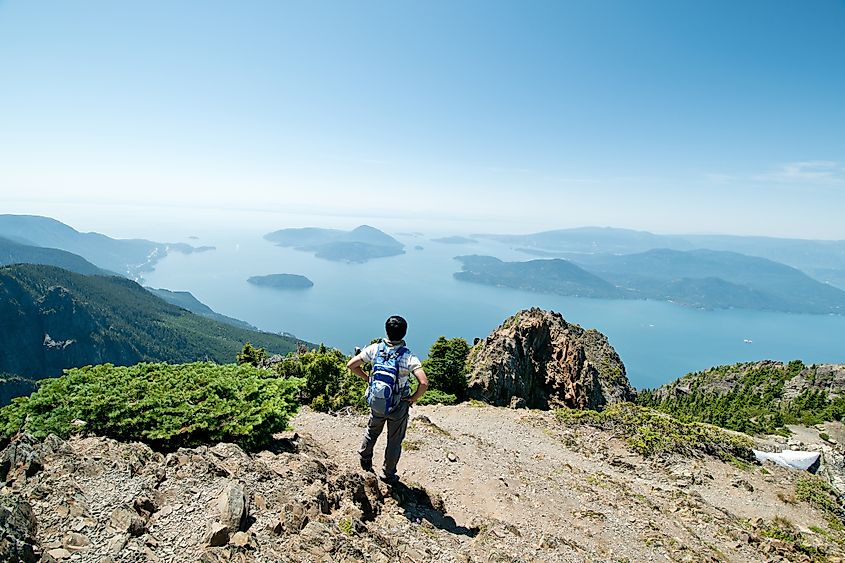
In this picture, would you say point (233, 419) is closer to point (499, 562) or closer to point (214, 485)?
point (214, 485)

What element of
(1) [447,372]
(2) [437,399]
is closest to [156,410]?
(2) [437,399]

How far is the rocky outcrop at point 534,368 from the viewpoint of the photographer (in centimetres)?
2342

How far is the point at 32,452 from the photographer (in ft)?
20.2

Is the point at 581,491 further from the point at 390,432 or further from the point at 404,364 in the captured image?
the point at 404,364

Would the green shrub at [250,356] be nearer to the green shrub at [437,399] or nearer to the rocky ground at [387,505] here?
the green shrub at [437,399]

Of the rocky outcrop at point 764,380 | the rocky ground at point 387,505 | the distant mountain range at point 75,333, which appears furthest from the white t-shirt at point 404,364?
the distant mountain range at point 75,333

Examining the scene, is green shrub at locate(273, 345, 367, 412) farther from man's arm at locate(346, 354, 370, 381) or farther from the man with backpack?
the man with backpack

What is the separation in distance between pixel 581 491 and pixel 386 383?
24.5 ft

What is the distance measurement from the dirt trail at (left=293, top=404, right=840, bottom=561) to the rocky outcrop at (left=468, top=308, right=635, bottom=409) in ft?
23.3

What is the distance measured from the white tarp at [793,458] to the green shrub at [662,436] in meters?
0.58

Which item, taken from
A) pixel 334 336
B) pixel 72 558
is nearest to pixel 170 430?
pixel 72 558

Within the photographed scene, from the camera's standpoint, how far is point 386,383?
6.31 metres

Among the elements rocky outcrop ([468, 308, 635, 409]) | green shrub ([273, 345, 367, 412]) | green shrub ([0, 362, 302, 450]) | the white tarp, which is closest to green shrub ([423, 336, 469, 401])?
rocky outcrop ([468, 308, 635, 409])

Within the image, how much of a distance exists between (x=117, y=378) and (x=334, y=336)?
7694 inches
